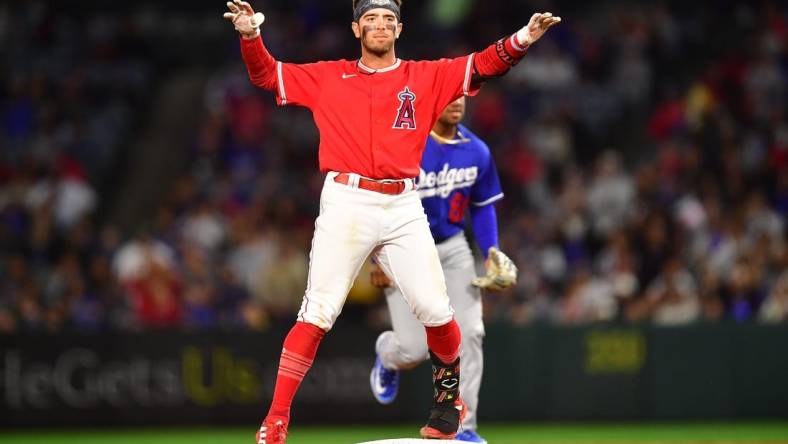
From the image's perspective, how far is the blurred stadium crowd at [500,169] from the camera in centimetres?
1290

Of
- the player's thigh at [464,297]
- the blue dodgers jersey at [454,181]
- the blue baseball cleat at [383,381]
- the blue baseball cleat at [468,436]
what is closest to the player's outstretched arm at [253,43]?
the blue dodgers jersey at [454,181]

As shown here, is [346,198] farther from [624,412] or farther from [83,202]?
[83,202]

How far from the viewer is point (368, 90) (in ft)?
21.5

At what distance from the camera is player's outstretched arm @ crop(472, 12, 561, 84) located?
6.37 m

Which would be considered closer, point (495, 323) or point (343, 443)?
point (343, 443)

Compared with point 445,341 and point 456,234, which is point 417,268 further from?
point 456,234

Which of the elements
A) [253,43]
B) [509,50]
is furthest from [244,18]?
[509,50]

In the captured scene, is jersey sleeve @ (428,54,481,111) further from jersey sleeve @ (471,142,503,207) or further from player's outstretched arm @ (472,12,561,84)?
jersey sleeve @ (471,142,503,207)

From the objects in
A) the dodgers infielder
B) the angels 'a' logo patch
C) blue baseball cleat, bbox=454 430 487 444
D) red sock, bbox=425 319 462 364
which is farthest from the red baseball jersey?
blue baseball cleat, bbox=454 430 487 444

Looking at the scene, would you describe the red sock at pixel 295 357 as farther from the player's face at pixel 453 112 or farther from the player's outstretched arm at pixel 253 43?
the player's face at pixel 453 112

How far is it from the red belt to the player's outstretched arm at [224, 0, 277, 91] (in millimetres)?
647

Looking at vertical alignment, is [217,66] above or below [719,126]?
above

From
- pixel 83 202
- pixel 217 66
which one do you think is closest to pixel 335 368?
pixel 83 202

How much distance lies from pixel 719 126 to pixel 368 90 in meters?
8.83
